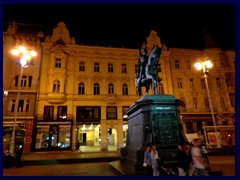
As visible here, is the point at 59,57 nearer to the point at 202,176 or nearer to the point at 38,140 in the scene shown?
the point at 38,140

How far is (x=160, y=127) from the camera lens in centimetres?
815

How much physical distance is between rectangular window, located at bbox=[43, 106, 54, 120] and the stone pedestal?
688 inches

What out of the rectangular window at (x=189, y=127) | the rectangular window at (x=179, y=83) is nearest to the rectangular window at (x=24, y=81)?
the rectangular window at (x=179, y=83)

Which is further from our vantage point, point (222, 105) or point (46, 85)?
point (222, 105)

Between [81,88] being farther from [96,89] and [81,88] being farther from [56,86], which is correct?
[56,86]

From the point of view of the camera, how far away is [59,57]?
26.1 meters

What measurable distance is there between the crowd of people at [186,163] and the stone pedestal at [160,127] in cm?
82

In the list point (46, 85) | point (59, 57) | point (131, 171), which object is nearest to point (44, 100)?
point (46, 85)

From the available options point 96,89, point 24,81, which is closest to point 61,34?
point 24,81

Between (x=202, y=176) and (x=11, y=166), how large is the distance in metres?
11.4

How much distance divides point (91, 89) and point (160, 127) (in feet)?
62.5

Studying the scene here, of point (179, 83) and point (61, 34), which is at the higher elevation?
point (61, 34)

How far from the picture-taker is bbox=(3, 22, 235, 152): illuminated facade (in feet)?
77.2

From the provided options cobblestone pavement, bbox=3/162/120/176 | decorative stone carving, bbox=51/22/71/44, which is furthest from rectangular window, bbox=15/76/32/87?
cobblestone pavement, bbox=3/162/120/176
